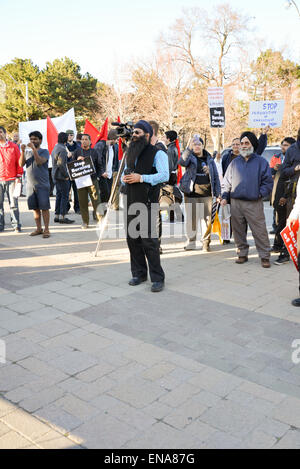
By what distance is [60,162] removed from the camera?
9.56 meters

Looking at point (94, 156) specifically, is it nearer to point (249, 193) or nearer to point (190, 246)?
point (190, 246)

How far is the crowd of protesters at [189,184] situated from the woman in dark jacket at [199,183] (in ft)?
0.05

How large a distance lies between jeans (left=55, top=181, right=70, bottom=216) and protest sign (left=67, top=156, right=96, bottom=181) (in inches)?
33.4

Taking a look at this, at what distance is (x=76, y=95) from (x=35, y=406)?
41804 millimetres

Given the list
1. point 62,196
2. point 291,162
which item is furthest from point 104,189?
point 291,162

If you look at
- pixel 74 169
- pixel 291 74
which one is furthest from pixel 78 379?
pixel 291 74

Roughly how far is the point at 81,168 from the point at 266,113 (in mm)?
4277

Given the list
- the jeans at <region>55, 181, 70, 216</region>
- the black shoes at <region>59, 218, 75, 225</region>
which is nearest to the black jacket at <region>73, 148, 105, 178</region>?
the jeans at <region>55, 181, 70, 216</region>

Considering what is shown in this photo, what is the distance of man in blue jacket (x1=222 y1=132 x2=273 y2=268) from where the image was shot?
6160 millimetres

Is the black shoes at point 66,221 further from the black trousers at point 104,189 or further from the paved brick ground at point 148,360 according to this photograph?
the paved brick ground at point 148,360

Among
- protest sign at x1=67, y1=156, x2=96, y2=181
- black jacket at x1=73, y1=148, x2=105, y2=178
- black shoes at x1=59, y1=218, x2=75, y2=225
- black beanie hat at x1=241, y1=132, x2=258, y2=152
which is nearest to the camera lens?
black beanie hat at x1=241, y1=132, x2=258, y2=152

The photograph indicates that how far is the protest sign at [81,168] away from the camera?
887 centimetres

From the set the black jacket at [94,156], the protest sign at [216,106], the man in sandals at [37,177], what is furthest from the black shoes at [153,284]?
the protest sign at [216,106]

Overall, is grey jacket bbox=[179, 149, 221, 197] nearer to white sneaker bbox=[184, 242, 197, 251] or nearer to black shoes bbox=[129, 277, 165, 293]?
white sneaker bbox=[184, 242, 197, 251]
